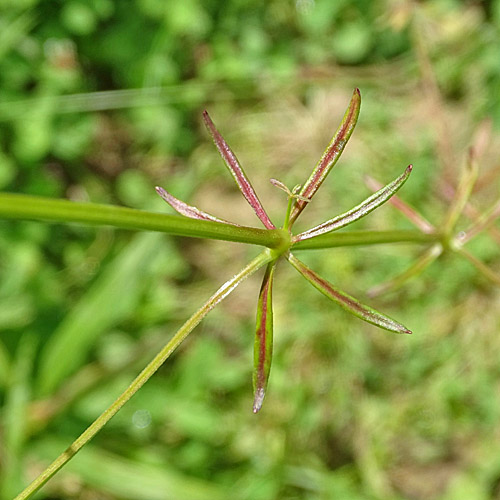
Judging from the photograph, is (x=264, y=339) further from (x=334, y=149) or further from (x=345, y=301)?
(x=334, y=149)

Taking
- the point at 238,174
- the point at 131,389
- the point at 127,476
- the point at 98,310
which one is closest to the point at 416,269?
the point at 238,174

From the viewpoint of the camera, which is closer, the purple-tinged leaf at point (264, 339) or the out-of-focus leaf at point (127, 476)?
the purple-tinged leaf at point (264, 339)

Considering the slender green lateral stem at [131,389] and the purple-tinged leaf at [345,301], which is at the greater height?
the purple-tinged leaf at [345,301]

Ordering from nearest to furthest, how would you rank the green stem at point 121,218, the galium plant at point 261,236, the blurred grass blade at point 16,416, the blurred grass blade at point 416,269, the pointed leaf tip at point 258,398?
the green stem at point 121,218 → the galium plant at point 261,236 → the pointed leaf tip at point 258,398 → the blurred grass blade at point 416,269 → the blurred grass blade at point 16,416

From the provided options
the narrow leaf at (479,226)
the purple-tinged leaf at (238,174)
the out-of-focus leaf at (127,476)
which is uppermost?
the out-of-focus leaf at (127,476)

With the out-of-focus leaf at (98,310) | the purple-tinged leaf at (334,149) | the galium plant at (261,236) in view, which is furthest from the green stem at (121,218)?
the out-of-focus leaf at (98,310)

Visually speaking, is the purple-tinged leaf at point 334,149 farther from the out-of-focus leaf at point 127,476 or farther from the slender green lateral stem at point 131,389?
the out-of-focus leaf at point 127,476
